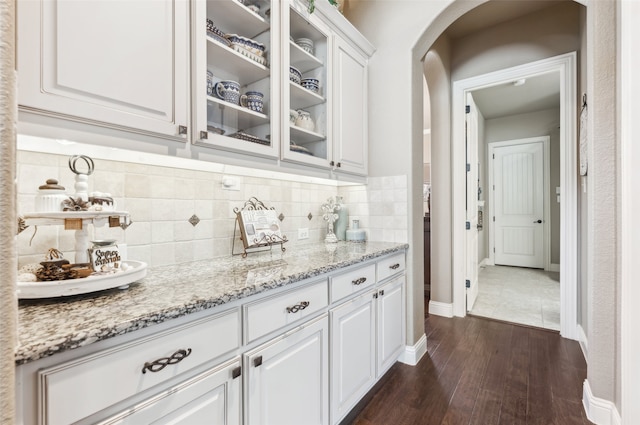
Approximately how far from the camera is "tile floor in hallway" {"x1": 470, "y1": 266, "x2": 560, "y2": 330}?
10.1 feet

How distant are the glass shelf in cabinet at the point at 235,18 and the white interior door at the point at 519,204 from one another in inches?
232

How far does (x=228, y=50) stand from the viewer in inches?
52.7

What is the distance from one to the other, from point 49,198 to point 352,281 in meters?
1.26

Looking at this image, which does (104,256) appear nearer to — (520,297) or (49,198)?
(49,198)

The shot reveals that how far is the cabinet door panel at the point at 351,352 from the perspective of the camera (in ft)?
4.58

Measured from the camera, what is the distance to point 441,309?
3.15m

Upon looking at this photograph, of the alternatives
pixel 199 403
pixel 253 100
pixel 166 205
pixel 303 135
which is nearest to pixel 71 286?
pixel 199 403

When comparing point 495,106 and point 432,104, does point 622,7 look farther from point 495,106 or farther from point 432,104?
point 495,106

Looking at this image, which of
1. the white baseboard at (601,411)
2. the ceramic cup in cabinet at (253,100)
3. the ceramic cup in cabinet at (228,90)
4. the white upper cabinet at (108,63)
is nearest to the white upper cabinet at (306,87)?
the ceramic cup in cabinet at (253,100)

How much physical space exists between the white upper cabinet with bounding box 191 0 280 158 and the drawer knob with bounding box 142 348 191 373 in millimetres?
782

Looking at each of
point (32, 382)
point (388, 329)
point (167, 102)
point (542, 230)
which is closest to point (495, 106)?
point (542, 230)

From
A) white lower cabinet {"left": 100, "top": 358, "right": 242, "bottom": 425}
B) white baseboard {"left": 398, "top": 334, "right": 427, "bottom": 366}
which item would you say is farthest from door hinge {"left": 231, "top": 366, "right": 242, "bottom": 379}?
white baseboard {"left": 398, "top": 334, "right": 427, "bottom": 366}

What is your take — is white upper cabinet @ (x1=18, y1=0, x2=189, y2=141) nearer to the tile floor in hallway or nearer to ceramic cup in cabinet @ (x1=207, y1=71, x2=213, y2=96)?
ceramic cup in cabinet @ (x1=207, y1=71, x2=213, y2=96)

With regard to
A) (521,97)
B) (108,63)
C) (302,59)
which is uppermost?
(521,97)
